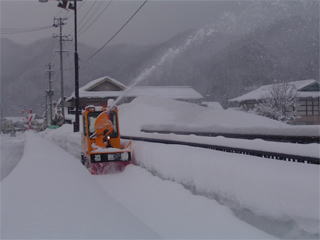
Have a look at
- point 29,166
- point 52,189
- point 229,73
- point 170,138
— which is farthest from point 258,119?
point 229,73

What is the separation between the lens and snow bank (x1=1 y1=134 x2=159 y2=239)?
634cm

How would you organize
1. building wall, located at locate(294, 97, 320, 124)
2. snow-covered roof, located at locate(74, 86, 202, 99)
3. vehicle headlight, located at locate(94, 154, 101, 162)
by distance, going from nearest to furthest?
1. vehicle headlight, located at locate(94, 154, 101, 162)
2. building wall, located at locate(294, 97, 320, 124)
3. snow-covered roof, located at locate(74, 86, 202, 99)

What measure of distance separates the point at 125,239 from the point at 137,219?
4.38 ft

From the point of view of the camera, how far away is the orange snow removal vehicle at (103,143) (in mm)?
13117

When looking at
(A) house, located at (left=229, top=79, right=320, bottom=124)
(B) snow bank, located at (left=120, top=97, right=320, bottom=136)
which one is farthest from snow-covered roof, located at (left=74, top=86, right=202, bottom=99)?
(A) house, located at (left=229, top=79, right=320, bottom=124)

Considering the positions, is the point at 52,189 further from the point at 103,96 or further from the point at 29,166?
the point at 103,96

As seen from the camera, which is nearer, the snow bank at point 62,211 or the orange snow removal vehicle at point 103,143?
the snow bank at point 62,211

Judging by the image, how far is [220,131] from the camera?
16.9m

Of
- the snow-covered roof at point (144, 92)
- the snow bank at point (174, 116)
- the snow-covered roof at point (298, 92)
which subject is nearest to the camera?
the snow bank at point (174, 116)

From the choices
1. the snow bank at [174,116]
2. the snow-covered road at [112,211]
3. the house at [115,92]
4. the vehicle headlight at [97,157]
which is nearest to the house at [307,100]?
the snow bank at [174,116]

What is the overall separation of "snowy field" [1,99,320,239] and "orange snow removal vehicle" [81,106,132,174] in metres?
1.53

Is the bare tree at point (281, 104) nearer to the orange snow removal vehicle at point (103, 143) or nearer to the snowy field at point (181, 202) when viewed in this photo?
the orange snow removal vehicle at point (103, 143)

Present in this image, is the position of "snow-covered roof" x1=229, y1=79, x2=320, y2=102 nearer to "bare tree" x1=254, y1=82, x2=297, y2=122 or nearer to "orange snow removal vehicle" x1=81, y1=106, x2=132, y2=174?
"bare tree" x1=254, y1=82, x2=297, y2=122

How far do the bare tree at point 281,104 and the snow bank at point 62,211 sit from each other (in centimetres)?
3304
